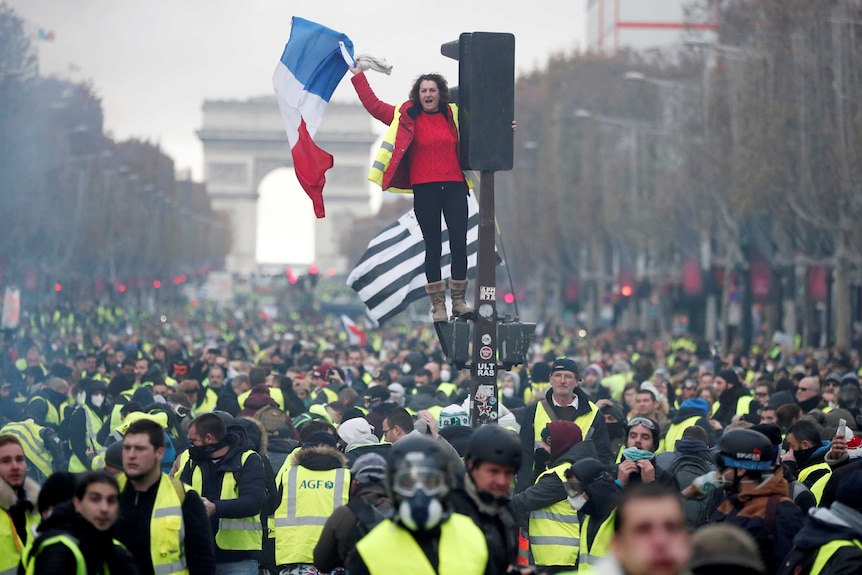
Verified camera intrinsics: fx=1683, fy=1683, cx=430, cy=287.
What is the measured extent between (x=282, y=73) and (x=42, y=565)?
18.0ft

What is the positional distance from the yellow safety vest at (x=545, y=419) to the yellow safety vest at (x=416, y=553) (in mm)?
4464

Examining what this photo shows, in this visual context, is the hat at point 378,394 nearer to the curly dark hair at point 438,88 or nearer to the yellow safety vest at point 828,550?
the curly dark hair at point 438,88

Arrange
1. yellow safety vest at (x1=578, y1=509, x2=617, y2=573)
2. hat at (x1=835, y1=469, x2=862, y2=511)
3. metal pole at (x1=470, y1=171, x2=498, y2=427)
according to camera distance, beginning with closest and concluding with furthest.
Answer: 1. hat at (x1=835, y1=469, x2=862, y2=511)
2. yellow safety vest at (x1=578, y1=509, x2=617, y2=573)
3. metal pole at (x1=470, y1=171, x2=498, y2=427)

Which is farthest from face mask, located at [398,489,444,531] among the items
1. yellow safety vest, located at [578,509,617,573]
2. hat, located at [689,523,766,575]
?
yellow safety vest, located at [578,509,617,573]

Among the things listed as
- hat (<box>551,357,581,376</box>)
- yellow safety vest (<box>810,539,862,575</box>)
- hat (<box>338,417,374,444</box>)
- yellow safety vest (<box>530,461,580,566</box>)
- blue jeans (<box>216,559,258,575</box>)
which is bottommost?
blue jeans (<box>216,559,258,575</box>)

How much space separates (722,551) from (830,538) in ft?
5.23

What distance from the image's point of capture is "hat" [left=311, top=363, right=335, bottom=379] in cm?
1718

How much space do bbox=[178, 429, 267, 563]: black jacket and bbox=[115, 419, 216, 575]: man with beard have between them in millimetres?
1584

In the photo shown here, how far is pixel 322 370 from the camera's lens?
57.9 ft

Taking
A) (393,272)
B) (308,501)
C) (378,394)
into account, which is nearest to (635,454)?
(308,501)

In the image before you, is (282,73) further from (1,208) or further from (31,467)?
(1,208)

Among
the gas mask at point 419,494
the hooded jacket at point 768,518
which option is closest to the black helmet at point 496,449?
the gas mask at point 419,494

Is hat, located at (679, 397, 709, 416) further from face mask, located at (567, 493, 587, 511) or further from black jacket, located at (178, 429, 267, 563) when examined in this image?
black jacket, located at (178, 429, 267, 563)

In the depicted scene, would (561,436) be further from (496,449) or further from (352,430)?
(496,449)
